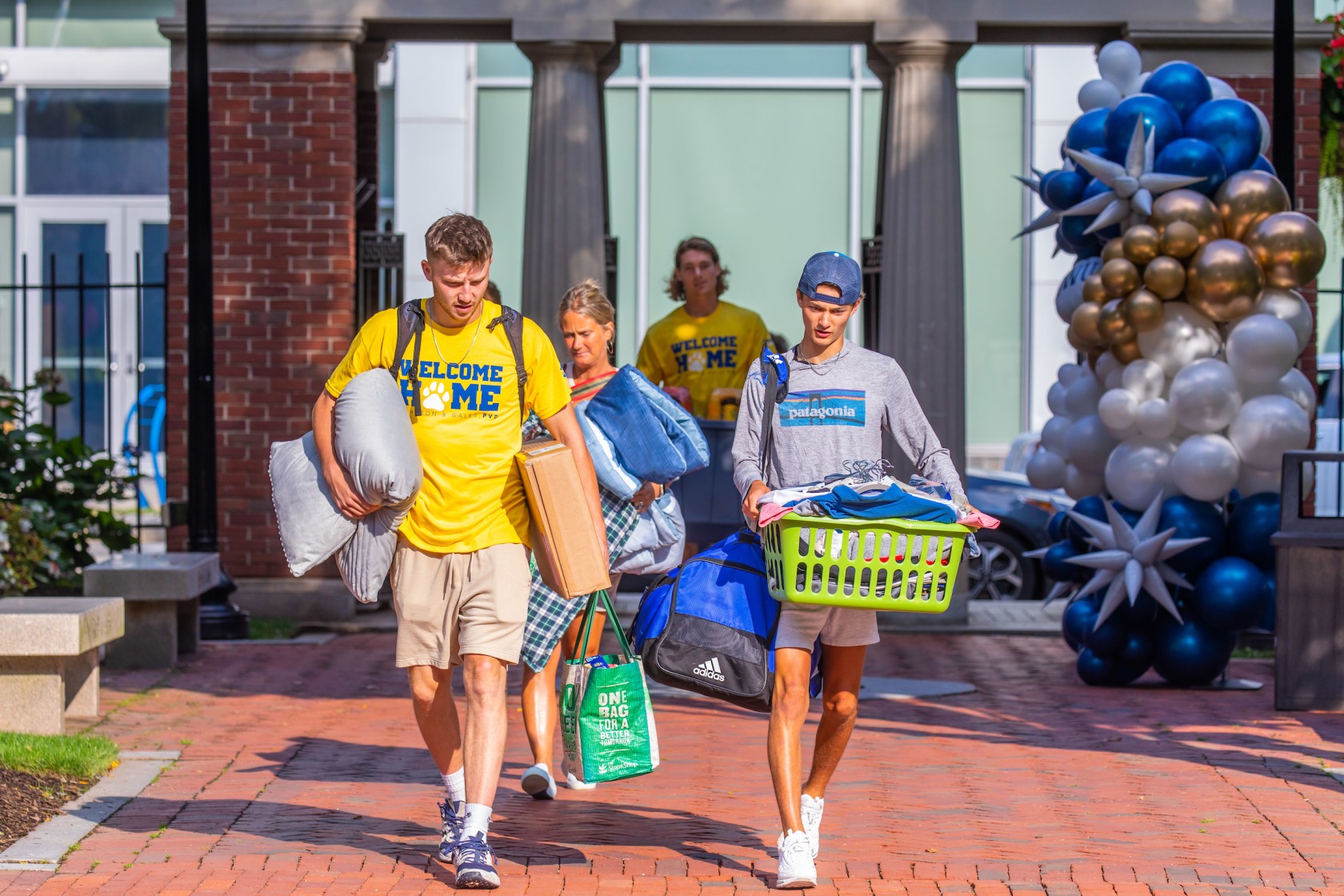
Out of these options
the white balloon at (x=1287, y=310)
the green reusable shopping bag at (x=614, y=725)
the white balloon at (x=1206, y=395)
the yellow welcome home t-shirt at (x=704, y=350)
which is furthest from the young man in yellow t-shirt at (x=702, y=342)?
the green reusable shopping bag at (x=614, y=725)

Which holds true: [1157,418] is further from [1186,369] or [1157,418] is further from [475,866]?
[475,866]

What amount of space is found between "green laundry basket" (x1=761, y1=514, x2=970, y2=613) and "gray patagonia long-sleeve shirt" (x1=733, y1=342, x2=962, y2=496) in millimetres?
384

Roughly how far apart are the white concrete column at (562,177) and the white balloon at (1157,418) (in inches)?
148

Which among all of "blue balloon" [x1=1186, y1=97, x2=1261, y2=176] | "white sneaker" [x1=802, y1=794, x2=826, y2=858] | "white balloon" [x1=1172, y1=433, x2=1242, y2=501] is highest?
"blue balloon" [x1=1186, y1=97, x2=1261, y2=176]

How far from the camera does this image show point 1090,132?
912 cm

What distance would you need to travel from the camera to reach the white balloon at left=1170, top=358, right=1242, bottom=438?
334 inches

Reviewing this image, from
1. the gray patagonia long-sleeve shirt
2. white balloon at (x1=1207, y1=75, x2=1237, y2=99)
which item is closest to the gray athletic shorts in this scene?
the gray patagonia long-sleeve shirt

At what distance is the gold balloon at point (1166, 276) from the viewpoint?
855 cm

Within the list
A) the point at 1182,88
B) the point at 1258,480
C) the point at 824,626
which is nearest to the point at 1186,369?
the point at 1258,480

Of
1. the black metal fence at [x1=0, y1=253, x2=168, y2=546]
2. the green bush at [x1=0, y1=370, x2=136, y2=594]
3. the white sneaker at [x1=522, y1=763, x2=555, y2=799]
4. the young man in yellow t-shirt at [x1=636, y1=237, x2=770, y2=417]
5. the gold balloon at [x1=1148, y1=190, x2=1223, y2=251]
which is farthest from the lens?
the black metal fence at [x1=0, y1=253, x2=168, y2=546]

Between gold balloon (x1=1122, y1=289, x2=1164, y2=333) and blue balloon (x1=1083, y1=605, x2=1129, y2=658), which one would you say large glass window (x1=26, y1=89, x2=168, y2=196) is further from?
blue balloon (x1=1083, y1=605, x2=1129, y2=658)

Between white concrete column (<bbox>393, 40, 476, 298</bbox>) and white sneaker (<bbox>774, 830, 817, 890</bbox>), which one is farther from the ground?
white concrete column (<bbox>393, 40, 476, 298</bbox>)

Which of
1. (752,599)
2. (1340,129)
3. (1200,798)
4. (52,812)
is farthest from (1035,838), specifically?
(1340,129)

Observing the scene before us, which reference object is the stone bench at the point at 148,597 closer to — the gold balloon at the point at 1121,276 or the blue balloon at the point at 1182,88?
the gold balloon at the point at 1121,276
